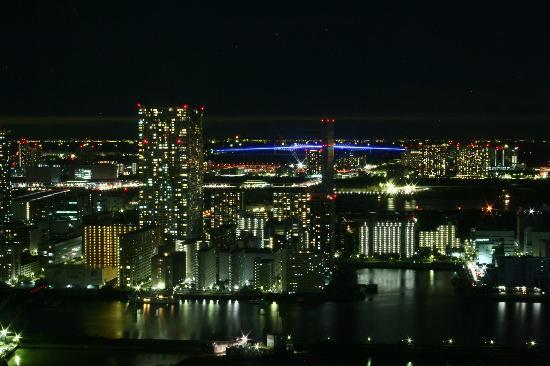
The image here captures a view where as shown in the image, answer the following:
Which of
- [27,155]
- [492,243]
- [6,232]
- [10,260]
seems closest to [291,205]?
[492,243]

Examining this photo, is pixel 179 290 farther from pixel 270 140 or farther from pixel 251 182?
pixel 270 140

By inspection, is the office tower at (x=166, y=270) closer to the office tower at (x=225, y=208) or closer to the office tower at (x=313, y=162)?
the office tower at (x=225, y=208)

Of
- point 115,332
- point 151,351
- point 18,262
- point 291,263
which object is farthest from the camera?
point 18,262

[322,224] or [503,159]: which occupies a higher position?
[503,159]

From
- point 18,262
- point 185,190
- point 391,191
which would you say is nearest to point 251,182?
point 391,191

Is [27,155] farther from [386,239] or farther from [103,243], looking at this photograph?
[386,239]

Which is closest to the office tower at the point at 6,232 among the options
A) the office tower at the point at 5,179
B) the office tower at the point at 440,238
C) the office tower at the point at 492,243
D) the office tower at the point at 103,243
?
the office tower at the point at 5,179
